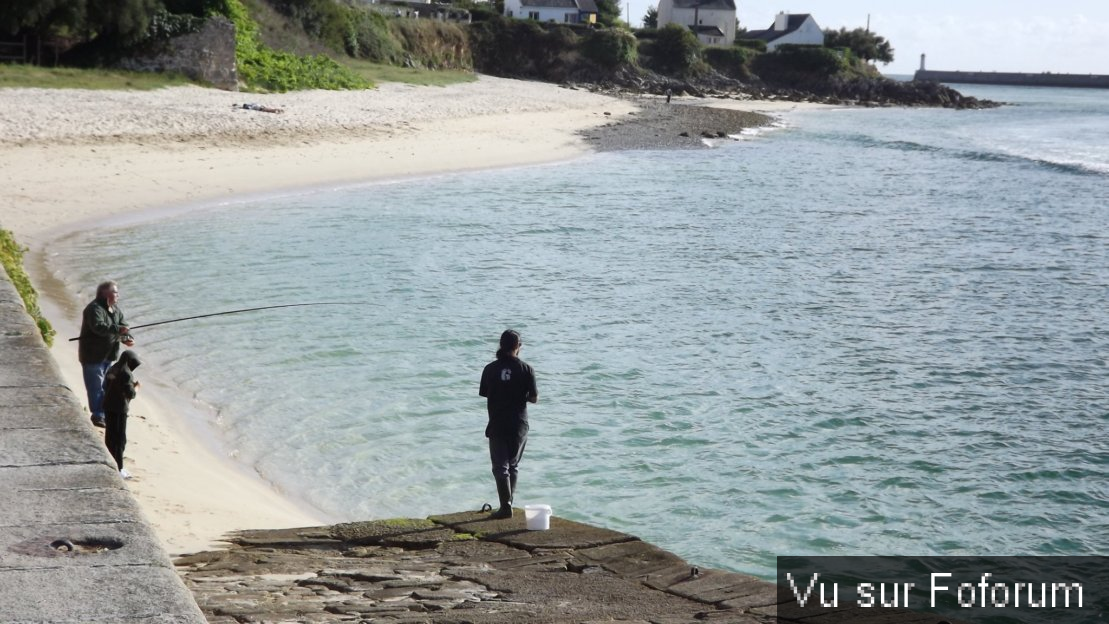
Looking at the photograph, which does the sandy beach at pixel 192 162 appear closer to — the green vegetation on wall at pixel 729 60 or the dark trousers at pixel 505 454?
the dark trousers at pixel 505 454

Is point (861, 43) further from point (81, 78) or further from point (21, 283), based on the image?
point (21, 283)

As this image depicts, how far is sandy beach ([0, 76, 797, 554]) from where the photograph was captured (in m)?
9.68

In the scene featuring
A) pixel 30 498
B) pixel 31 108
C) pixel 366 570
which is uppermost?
pixel 31 108

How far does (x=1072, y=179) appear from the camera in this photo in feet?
138

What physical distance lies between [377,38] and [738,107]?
27208 millimetres

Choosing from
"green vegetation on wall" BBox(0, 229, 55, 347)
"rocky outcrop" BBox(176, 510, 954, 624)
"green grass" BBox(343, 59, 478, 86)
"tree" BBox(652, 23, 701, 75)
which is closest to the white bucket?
"rocky outcrop" BBox(176, 510, 954, 624)

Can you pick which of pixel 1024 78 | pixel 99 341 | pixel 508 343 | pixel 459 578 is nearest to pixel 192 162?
pixel 99 341

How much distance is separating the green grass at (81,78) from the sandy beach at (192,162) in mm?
976

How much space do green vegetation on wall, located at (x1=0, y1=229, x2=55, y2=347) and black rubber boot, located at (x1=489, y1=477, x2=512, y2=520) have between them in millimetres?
5051

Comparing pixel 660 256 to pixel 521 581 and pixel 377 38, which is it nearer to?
pixel 521 581

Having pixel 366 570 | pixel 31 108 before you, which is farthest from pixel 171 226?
pixel 366 570

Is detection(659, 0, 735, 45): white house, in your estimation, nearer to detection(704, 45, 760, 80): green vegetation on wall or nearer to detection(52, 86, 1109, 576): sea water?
detection(704, 45, 760, 80): green vegetation on wall

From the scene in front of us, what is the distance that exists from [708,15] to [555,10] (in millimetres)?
20489

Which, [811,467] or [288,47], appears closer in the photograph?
[811,467]
